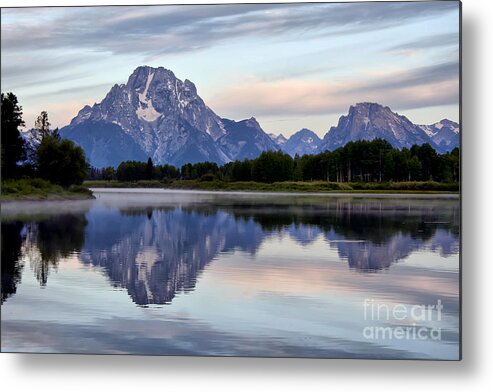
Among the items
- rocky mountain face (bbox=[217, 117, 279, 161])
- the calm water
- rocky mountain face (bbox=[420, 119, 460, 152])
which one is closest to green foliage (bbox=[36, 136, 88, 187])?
the calm water

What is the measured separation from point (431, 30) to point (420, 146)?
951mm

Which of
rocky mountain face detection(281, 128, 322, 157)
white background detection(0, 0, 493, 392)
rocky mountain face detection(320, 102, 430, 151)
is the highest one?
rocky mountain face detection(320, 102, 430, 151)

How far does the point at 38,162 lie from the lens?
6840 millimetres

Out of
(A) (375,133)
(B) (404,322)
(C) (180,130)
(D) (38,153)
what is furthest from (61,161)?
(B) (404,322)

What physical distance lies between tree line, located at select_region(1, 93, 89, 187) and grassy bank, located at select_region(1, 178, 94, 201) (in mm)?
47

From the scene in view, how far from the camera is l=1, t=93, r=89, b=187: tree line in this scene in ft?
21.0

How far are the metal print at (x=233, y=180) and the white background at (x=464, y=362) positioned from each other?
0.09 metres

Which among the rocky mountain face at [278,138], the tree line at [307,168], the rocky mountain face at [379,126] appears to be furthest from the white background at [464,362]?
the rocky mountain face at [278,138]

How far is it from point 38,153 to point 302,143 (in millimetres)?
2387

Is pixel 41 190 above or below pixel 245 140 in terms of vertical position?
below

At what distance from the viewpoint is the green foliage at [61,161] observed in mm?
6727

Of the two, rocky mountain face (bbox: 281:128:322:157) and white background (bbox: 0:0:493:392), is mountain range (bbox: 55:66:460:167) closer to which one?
rocky mountain face (bbox: 281:128:322:157)

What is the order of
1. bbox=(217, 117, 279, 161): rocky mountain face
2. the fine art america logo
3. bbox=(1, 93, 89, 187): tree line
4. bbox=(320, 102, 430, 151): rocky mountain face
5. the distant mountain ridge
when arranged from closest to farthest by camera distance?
the fine art america logo, the distant mountain ridge, bbox=(320, 102, 430, 151): rocky mountain face, bbox=(1, 93, 89, 187): tree line, bbox=(217, 117, 279, 161): rocky mountain face

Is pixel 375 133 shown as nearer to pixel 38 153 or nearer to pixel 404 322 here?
pixel 404 322
